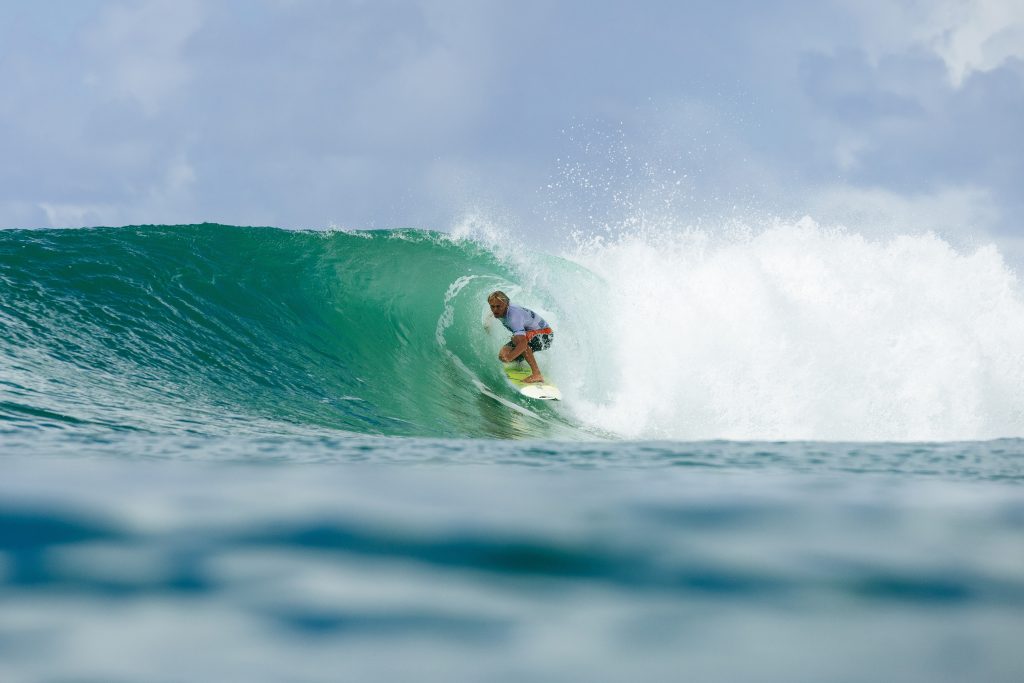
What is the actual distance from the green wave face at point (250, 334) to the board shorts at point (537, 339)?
2.03 ft

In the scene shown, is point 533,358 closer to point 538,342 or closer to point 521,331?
point 538,342

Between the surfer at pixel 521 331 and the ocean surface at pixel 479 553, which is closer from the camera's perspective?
the ocean surface at pixel 479 553

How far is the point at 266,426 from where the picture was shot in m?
6.12

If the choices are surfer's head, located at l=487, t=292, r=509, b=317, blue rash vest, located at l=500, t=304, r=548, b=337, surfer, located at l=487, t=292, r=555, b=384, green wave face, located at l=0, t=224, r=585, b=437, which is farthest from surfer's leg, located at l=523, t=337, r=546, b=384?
surfer's head, located at l=487, t=292, r=509, b=317

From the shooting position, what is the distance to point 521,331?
953cm

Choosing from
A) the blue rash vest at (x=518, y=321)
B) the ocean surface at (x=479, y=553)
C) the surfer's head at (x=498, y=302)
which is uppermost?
the surfer's head at (x=498, y=302)

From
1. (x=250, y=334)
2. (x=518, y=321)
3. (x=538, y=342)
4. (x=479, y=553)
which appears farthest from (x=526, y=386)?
(x=479, y=553)

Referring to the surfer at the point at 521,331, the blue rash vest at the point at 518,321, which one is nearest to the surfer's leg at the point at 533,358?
the surfer at the point at 521,331

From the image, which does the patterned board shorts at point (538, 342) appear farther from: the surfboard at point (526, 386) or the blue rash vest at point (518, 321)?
the surfboard at point (526, 386)

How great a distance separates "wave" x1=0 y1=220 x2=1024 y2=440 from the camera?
8.09 meters

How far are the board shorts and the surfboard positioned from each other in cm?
39

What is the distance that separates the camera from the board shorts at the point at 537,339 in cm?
962

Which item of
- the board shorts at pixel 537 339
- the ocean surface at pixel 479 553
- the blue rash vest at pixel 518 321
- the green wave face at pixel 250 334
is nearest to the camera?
the ocean surface at pixel 479 553

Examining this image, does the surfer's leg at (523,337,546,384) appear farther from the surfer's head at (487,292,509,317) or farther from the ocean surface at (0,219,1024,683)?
the ocean surface at (0,219,1024,683)
